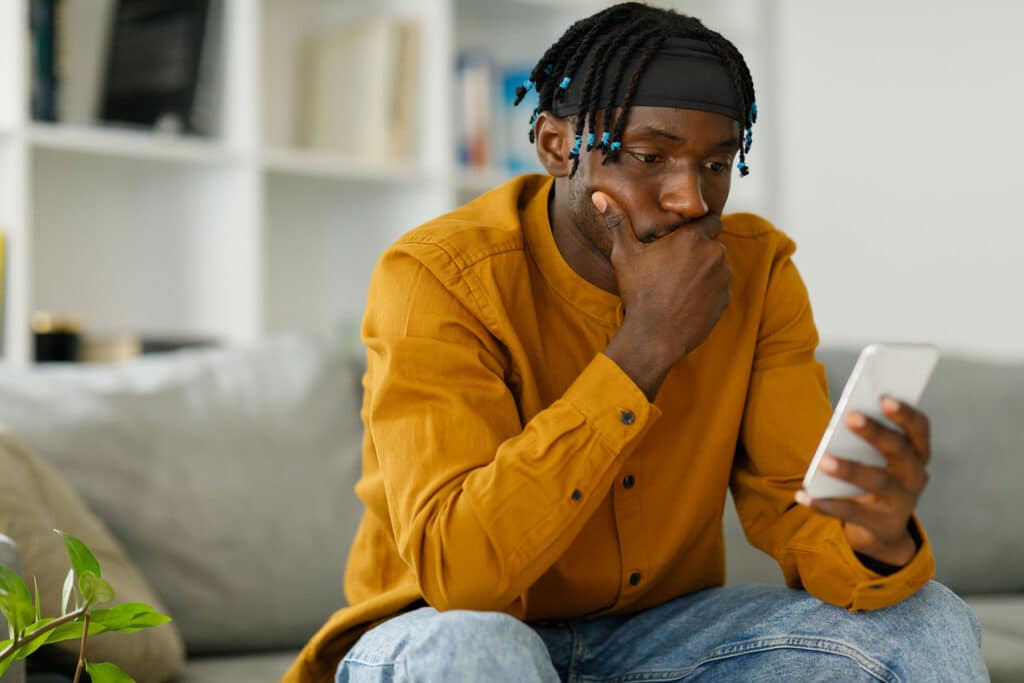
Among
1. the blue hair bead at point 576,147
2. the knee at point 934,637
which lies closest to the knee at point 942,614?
the knee at point 934,637

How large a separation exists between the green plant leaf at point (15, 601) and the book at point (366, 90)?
1917mm

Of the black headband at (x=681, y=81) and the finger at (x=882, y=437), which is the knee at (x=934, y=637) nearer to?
the finger at (x=882, y=437)

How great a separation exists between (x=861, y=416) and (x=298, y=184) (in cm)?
206

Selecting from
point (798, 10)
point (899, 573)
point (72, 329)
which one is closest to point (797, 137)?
point (798, 10)

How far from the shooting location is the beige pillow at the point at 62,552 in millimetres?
1425

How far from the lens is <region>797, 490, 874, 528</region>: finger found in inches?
42.1

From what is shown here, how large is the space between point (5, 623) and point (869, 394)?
765 millimetres

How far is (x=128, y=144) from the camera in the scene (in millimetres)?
2453

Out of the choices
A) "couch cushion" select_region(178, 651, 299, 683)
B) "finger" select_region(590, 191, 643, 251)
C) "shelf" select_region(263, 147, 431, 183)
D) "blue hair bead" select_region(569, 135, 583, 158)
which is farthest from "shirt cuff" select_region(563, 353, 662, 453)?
"shelf" select_region(263, 147, 431, 183)

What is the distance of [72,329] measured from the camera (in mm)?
2432

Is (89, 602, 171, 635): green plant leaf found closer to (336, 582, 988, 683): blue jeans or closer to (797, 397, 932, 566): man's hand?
(336, 582, 988, 683): blue jeans

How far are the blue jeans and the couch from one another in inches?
18.1

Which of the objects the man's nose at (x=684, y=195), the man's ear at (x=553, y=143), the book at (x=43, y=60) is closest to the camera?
the man's nose at (x=684, y=195)

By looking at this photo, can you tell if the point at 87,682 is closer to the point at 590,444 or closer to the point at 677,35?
the point at 590,444
